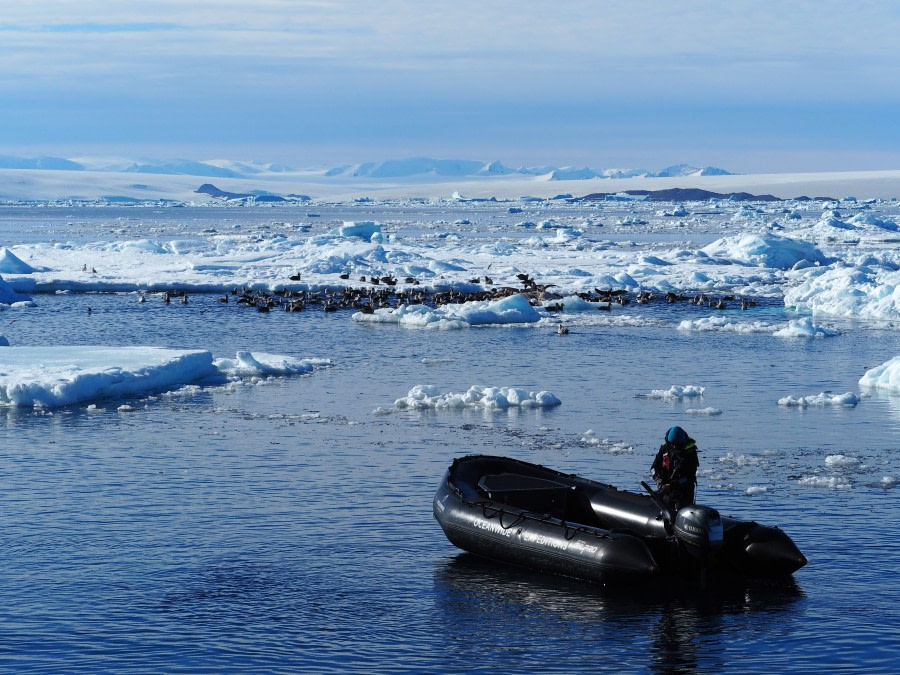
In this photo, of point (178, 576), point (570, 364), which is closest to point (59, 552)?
point (178, 576)

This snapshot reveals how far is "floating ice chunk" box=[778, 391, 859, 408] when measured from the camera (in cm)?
2302

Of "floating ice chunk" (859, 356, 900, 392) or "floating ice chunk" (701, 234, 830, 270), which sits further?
"floating ice chunk" (701, 234, 830, 270)

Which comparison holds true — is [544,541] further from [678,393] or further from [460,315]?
[460,315]

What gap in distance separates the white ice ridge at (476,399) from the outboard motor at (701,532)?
996cm

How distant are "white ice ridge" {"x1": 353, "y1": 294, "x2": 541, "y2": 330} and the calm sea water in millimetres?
8320

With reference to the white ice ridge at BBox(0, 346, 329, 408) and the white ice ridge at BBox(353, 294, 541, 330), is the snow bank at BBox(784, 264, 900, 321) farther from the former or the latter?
the white ice ridge at BBox(0, 346, 329, 408)

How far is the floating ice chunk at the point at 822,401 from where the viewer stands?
75.5ft

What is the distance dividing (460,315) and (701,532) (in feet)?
78.8

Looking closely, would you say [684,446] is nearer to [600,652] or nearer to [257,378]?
[600,652]

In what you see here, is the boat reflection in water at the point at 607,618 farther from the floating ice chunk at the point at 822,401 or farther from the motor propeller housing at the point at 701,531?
the floating ice chunk at the point at 822,401

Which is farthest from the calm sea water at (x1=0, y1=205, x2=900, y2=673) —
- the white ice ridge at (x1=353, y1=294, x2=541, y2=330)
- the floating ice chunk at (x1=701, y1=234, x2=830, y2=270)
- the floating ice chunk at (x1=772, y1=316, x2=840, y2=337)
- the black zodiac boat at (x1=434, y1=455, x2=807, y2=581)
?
the floating ice chunk at (x1=701, y1=234, x2=830, y2=270)

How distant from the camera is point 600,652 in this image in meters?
11.4

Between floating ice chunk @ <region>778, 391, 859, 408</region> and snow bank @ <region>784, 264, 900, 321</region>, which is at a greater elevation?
snow bank @ <region>784, 264, 900, 321</region>

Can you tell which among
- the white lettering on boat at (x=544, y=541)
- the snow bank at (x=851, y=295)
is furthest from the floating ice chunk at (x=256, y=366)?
the snow bank at (x=851, y=295)
